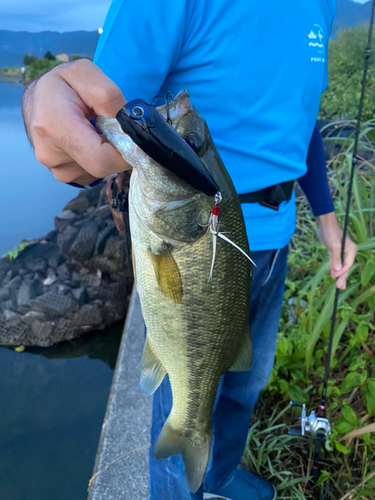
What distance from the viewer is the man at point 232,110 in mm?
770

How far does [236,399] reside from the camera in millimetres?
1730

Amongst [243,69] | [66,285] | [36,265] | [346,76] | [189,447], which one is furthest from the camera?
[346,76]

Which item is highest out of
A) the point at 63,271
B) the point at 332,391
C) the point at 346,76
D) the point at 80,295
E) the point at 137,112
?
the point at 346,76

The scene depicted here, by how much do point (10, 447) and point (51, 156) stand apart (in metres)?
3.37

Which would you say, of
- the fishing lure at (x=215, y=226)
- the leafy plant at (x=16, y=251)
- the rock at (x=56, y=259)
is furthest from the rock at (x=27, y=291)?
the fishing lure at (x=215, y=226)

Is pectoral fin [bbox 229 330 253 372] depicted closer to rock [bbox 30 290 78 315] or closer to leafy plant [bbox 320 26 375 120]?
rock [bbox 30 290 78 315]

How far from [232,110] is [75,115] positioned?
673mm

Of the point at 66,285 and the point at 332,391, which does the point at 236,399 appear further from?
the point at 66,285

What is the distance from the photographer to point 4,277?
16.1 ft

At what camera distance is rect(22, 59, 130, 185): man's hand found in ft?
2.39

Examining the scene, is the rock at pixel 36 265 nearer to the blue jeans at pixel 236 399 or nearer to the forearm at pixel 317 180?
the blue jeans at pixel 236 399

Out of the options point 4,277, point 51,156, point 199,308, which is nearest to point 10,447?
point 4,277

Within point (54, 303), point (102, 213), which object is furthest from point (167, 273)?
point (102, 213)

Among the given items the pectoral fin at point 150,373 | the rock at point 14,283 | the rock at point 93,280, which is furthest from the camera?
the rock at point 93,280
